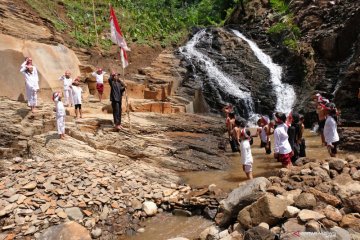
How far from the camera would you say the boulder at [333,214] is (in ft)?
18.8

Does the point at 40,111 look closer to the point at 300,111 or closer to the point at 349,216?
the point at 349,216

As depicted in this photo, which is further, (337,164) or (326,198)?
(337,164)

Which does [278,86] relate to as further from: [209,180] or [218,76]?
[209,180]

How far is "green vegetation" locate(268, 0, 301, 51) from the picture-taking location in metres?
21.6

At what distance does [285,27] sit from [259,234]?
19784 mm

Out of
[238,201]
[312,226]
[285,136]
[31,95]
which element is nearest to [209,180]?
[285,136]

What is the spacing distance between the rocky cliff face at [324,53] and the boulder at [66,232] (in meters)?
13.6

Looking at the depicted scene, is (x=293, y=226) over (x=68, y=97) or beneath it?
beneath

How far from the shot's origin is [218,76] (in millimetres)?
20719

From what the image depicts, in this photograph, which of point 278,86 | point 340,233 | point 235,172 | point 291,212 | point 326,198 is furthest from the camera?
point 278,86

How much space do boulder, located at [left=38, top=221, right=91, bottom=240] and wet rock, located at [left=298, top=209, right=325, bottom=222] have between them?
4.22 metres

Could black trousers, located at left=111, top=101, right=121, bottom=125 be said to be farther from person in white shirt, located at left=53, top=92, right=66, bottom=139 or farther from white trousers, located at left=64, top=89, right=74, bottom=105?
white trousers, located at left=64, top=89, right=74, bottom=105

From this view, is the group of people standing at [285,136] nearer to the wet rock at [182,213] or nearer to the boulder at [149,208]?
the wet rock at [182,213]

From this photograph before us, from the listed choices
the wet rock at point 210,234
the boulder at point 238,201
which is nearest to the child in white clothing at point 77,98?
the boulder at point 238,201
